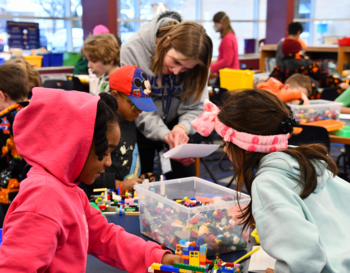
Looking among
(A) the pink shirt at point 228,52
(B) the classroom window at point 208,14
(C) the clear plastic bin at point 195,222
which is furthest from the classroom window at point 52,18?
(C) the clear plastic bin at point 195,222

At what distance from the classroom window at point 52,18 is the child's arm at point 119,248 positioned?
578 centimetres

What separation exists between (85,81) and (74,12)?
8.86ft

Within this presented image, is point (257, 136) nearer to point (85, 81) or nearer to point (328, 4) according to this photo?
point (85, 81)

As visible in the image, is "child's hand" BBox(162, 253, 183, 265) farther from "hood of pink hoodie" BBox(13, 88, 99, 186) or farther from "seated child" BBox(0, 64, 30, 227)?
"seated child" BBox(0, 64, 30, 227)

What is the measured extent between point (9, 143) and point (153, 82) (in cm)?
87

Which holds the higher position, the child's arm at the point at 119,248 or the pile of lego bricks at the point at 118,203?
the child's arm at the point at 119,248

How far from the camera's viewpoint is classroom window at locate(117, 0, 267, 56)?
759cm

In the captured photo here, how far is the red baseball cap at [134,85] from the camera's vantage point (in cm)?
185

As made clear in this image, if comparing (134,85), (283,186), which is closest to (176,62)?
(134,85)

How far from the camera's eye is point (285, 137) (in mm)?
1159

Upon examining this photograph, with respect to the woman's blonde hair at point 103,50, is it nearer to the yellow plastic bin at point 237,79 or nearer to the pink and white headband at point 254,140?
the yellow plastic bin at point 237,79

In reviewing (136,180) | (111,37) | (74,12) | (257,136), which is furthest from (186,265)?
(74,12)

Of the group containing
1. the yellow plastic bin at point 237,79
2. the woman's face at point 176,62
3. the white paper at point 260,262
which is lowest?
the white paper at point 260,262

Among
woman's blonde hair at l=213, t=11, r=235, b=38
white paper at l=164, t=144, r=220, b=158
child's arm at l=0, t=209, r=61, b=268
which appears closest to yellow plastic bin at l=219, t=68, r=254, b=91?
woman's blonde hair at l=213, t=11, r=235, b=38
